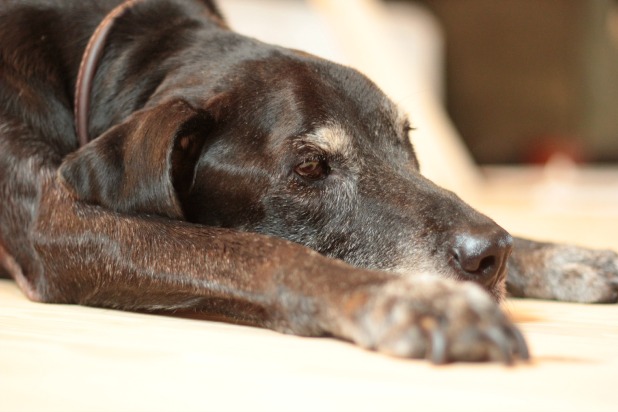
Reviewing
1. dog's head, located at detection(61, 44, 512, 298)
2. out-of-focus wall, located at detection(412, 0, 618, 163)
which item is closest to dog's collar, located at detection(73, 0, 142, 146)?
dog's head, located at detection(61, 44, 512, 298)

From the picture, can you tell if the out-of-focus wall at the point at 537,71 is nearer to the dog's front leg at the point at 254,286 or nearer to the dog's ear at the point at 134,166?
the dog's ear at the point at 134,166

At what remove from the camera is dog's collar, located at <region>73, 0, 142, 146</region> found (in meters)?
2.44

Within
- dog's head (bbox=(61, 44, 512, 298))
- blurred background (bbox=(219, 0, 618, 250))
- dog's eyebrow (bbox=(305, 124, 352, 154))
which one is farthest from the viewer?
blurred background (bbox=(219, 0, 618, 250))

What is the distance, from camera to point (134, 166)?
1.98 metres

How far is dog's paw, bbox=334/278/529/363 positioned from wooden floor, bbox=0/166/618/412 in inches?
0.9

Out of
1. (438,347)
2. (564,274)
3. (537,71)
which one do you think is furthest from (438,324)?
(537,71)

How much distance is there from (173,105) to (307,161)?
349 mm

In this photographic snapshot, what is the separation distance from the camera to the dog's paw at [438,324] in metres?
1.39

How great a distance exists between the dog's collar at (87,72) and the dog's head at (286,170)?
260 millimetres

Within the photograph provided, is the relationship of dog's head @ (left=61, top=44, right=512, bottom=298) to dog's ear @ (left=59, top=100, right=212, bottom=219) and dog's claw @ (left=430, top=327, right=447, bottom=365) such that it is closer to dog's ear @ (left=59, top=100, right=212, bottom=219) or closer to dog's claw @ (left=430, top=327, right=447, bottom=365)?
dog's ear @ (left=59, top=100, right=212, bottom=219)

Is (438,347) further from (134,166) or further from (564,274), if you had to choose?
(564,274)

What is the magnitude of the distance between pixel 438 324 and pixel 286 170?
2.64ft

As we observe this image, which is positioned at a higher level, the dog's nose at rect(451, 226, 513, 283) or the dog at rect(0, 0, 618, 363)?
the dog's nose at rect(451, 226, 513, 283)

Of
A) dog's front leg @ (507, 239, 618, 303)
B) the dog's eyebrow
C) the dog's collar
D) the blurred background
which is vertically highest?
the dog's eyebrow
